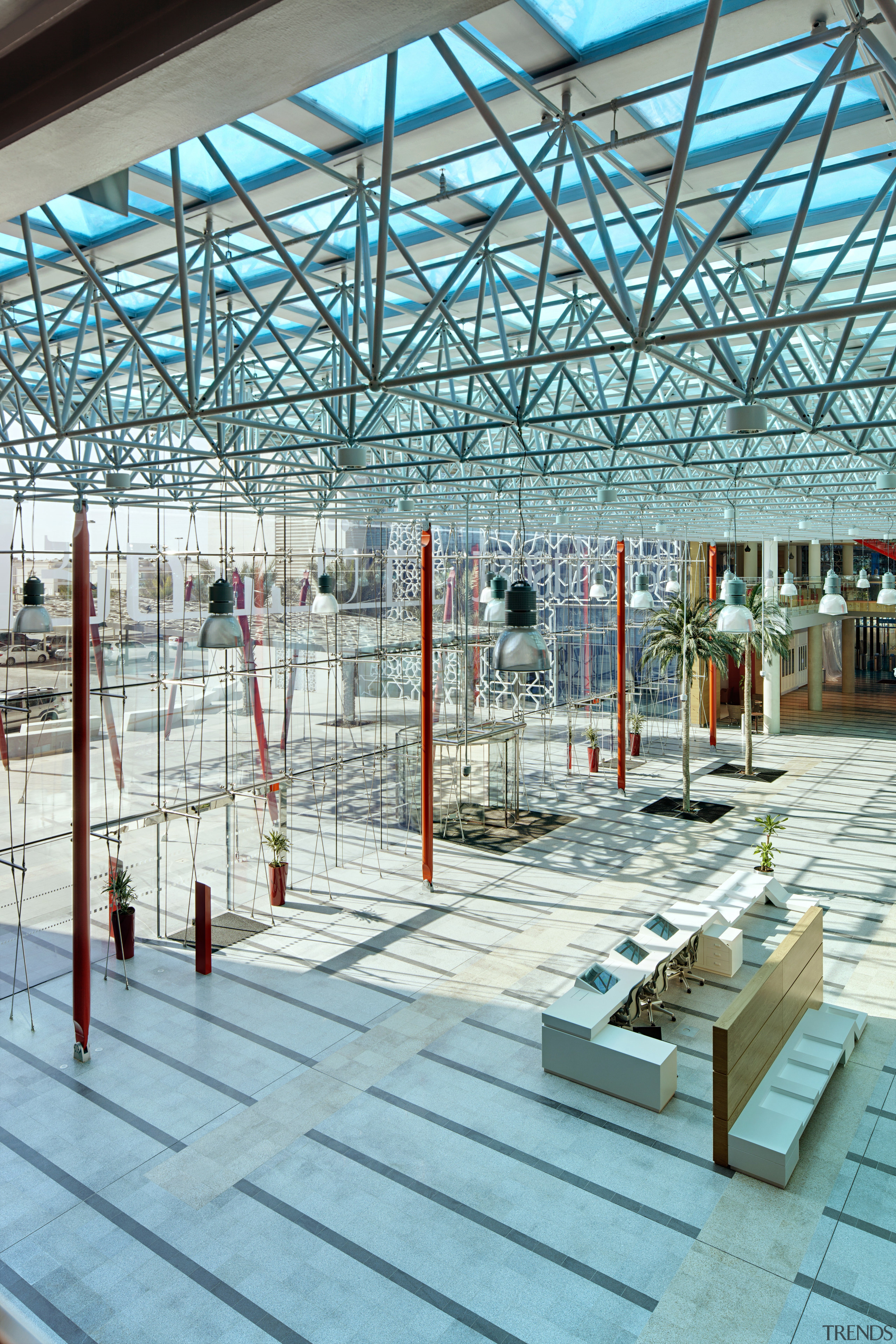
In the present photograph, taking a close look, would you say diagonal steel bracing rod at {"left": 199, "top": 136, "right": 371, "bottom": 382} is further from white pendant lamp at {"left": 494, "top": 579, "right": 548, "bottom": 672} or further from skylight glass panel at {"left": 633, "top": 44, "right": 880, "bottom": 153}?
skylight glass panel at {"left": 633, "top": 44, "right": 880, "bottom": 153}

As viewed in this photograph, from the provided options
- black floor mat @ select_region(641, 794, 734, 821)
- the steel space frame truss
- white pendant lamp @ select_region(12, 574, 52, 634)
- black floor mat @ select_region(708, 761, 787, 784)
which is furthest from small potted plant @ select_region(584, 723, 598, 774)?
white pendant lamp @ select_region(12, 574, 52, 634)

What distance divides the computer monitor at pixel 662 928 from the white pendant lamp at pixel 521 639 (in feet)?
15.6

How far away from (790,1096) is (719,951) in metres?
3.16

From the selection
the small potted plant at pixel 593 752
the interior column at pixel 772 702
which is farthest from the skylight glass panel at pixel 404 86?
the interior column at pixel 772 702

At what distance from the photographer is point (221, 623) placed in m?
9.35

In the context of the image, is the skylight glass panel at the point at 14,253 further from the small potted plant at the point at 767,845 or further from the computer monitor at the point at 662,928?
the small potted plant at the point at 767,845

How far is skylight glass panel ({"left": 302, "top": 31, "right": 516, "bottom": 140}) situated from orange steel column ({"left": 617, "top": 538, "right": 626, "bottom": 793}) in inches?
591

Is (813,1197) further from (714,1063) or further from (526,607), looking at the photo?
(526,607)

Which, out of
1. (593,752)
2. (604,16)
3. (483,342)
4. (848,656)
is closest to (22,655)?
(483,342)

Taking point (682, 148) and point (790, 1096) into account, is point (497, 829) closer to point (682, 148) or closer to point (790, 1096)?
point (790, 1096)

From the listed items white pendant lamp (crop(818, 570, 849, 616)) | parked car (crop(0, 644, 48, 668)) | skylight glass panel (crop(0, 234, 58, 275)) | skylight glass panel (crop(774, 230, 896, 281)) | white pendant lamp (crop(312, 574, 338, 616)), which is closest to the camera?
skylight glass panel (crop(0, 234, 58, 275))

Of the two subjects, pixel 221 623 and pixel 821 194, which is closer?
pixel 821 194

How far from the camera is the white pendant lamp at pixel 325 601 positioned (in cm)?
1370

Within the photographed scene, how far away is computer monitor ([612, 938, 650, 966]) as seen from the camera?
937 cm
